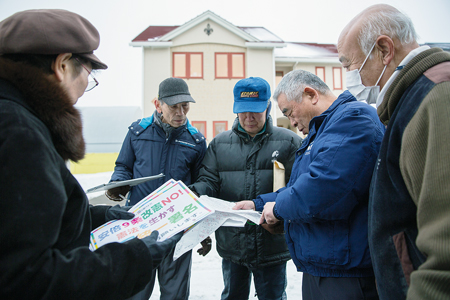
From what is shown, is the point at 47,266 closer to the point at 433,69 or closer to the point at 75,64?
the point at 75,64

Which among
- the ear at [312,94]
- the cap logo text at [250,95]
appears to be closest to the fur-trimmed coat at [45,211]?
the ear at [312,94]

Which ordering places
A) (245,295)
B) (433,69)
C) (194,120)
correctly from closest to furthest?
(433,69)
(245,295)
(194,120)

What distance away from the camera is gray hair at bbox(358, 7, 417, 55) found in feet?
4.08

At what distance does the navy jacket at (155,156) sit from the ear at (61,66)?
159cm

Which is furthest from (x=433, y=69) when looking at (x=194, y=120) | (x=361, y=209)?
(x=194, y=120)

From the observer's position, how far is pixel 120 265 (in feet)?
3.45

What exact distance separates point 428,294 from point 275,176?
171cm

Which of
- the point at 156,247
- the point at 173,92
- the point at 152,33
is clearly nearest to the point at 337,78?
the point at 152,33

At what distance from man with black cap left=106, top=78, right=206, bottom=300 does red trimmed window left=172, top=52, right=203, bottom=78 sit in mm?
11830

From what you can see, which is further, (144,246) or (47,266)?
(144,246)

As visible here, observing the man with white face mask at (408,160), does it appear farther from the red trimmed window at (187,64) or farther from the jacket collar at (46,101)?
the red trimmed window at (187,64)

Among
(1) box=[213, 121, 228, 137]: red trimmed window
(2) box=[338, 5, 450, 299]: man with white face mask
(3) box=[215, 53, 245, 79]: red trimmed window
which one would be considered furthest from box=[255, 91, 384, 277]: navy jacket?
(3) box=[215, 53, 245, 79]: red trimmed window

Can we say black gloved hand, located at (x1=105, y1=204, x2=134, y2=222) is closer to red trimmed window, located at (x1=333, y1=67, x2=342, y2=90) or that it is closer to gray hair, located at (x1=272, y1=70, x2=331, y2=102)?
gray hair, located at (x1=272, y1=70, x2=331, y2=102)

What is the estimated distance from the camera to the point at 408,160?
899 mm
